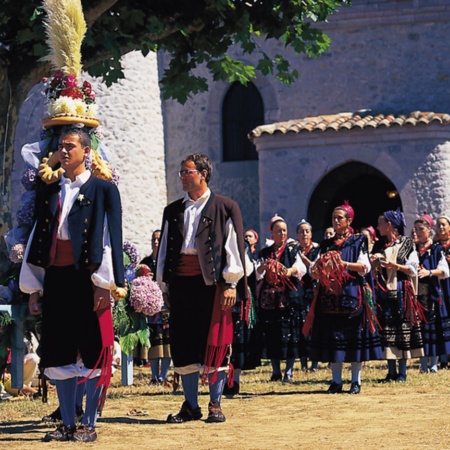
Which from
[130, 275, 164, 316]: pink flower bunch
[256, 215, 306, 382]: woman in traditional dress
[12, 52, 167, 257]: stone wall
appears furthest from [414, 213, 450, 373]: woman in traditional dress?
[12, 52, 167, 257]: stone wall

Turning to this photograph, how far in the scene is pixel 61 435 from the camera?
7895 millimetres

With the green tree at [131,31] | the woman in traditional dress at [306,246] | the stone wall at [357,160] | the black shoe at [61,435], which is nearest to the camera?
the black shoe at [61,435]

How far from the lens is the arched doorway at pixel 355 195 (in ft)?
76.6

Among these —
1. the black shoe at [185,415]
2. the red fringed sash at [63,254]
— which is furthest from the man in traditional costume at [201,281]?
the red fringed sash at [63,254]

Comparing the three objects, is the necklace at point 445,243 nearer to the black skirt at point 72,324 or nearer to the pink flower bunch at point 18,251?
the pink flower bunch at point 18,251

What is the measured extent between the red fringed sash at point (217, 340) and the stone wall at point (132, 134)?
12.3 metres

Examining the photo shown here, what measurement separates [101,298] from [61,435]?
957 millimetres

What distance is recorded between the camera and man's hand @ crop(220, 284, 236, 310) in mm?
8837

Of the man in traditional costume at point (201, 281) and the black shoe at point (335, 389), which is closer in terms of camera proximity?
the man in traditional costume at point (201, 281)

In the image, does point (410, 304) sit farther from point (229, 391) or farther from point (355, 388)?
point (229, 391)

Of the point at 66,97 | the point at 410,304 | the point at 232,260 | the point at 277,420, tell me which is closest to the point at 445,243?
the point at 410,304

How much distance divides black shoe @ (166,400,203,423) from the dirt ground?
0.33ft

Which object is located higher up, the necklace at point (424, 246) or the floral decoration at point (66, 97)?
the floral decoration at point (66, 97)

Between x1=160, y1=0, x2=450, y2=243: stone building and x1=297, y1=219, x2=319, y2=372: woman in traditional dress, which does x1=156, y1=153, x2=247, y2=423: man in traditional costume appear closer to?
x1=297, y1=219, x2=319, y2=372: woman in traditional dress
